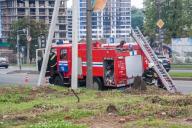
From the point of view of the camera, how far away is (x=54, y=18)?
73.3 feet

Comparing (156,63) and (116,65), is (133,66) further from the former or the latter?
(156,63)

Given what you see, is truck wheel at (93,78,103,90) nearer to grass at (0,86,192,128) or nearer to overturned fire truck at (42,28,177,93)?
overturned fire truck at (42,28,177,93)

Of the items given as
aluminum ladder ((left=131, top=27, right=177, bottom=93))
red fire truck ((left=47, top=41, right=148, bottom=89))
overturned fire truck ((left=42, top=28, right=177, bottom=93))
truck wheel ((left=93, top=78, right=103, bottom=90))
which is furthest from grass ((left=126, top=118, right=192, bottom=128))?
truck wheel ((left=93, top=78, right=103, bottom=90))

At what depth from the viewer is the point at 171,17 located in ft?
221

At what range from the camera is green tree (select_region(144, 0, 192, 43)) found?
67062 mm

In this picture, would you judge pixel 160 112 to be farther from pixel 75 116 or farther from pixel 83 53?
pixel 83 53

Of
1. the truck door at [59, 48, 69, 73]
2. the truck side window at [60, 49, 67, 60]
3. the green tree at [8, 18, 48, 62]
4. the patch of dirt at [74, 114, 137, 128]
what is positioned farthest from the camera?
the green tree at [8, 18, 48, 62]

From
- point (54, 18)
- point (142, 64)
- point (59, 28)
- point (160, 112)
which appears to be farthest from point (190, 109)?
point (59, 28)

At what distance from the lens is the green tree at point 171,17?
67062 millimetres

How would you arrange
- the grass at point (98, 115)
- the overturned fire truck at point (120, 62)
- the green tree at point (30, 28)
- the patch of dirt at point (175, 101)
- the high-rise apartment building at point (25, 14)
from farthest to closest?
1. the green tree at point (30, 28)
2. the high-rise apartment building at point (25, 14)
3. the overturned fire truck at point (120, 62)
4. the patch of dirt at point (175, 101)
5. the grass at point (98, 115)

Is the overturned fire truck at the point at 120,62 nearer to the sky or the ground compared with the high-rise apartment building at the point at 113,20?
nearer to the ground

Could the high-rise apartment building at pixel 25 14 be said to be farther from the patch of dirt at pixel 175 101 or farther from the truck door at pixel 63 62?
the patch of dirt at pixel 175 101

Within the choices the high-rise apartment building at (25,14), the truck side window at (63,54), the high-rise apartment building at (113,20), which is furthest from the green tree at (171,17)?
the truck side window at (63,54)

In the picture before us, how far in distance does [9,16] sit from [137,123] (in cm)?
10049
